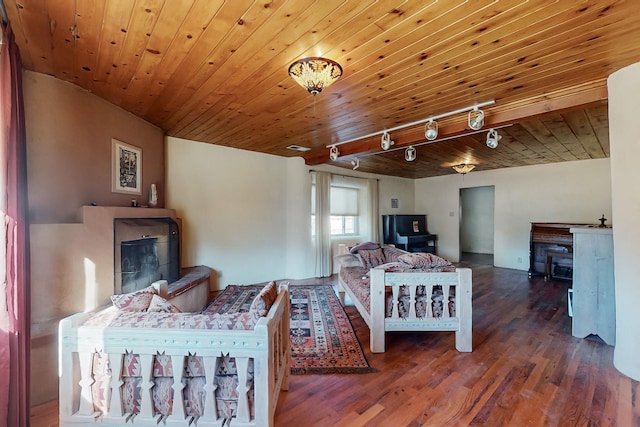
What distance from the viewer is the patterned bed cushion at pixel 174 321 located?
4.33 ft

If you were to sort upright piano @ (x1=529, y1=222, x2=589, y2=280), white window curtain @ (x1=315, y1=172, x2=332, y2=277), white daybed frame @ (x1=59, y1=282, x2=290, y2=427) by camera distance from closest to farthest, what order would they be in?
white daybed frame @ (x1=59, y1=282, x2=290, y2=427)
upright piano @ (x1=529, y1=222, x2=589, y2=280)
white window curtain @ (x1=315, y1=172, x2=332, y2=277)

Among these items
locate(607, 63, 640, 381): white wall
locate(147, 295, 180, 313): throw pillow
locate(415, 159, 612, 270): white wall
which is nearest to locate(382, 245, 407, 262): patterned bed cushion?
locate(607, 63, 640, 381): white wall

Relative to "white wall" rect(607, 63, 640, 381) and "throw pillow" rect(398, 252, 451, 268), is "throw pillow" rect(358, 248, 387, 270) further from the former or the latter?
"white wall" rect(607, 63, 640, 381)

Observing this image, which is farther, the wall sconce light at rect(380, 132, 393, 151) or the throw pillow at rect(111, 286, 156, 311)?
the wall sconce light at rect(380, 132, 393, 151)

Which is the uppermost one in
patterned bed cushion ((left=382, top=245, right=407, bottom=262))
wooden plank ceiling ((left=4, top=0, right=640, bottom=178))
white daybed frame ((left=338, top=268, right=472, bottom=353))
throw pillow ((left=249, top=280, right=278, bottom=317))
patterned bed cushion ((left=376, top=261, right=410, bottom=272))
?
wooden plank ceiling ((left=4, top=0, right=640, bottom=178))

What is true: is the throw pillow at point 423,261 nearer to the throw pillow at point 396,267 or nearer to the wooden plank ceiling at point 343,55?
the throw pillow at point 396,267

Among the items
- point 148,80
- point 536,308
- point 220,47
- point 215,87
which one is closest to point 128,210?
point 148,80

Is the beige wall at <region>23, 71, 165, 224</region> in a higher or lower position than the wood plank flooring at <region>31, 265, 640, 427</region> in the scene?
higher

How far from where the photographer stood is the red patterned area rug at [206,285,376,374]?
235 centimetres

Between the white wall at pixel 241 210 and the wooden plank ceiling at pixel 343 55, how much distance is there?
1031mm

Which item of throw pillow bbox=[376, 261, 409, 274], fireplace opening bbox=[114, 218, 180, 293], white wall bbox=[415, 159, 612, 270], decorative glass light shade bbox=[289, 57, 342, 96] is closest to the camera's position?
decorative glass light shade bbox=[289, 57, 342, 96]

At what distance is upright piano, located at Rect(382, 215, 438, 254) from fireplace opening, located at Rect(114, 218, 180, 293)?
4884 millimetres

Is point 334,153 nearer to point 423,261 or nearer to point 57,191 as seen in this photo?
point 423,261

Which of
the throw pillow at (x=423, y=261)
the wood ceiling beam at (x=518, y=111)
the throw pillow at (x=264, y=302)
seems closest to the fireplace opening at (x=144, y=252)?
the throw pillow at (x=264, y=302)
